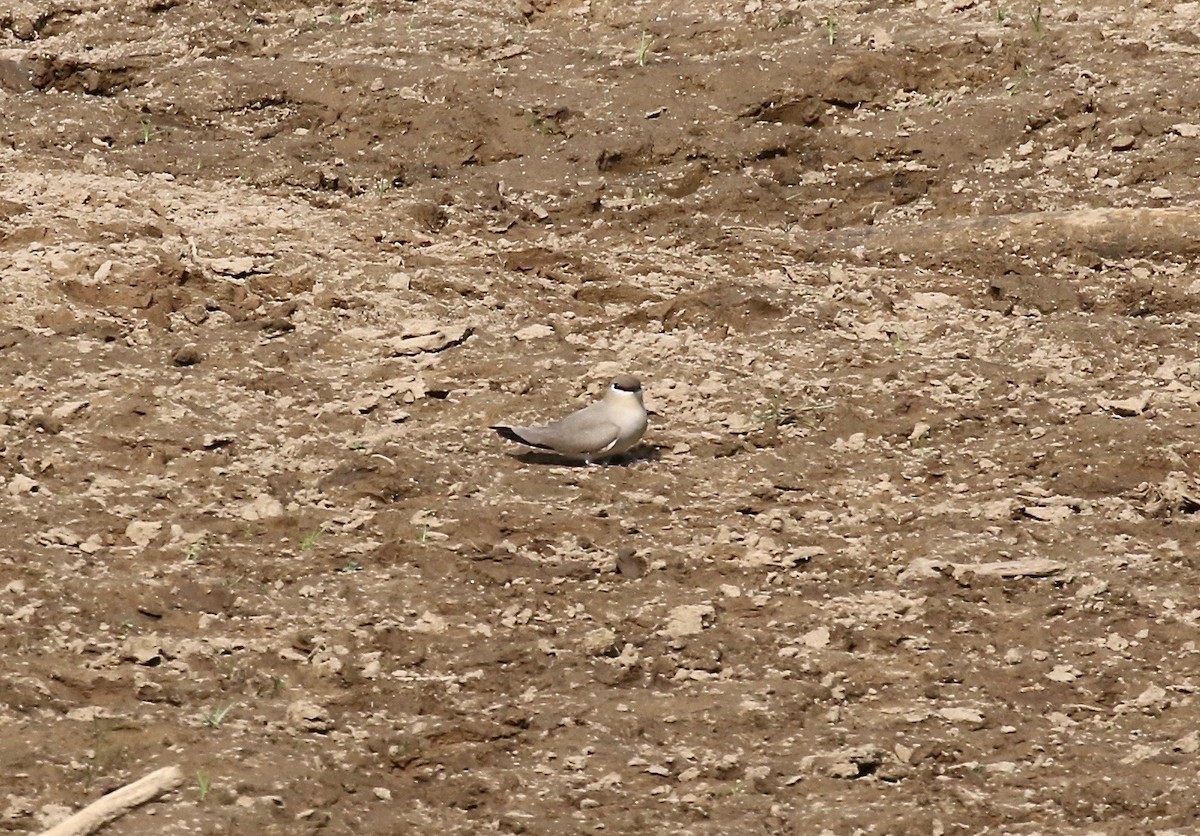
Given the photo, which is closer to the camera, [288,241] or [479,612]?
[479,612]

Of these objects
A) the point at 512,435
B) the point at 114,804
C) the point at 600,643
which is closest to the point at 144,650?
the point at 114,804

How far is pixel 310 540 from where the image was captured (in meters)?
5.61

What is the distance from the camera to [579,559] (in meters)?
5.66

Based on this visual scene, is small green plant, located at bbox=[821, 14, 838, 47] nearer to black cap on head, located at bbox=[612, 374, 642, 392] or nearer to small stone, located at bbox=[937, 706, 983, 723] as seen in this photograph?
black cap on head, located at bbox=[612, 374, 642, 392]

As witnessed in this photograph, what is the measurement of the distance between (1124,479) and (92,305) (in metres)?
4.09

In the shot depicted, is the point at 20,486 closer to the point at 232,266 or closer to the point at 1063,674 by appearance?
the point at 232,266

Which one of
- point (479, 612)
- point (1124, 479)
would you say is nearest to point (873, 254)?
point (1124, 479)

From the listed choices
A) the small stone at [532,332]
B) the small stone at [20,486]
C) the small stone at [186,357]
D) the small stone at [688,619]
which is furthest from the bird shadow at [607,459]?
the small stone at [20,486]

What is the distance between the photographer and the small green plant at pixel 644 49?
9051 mm

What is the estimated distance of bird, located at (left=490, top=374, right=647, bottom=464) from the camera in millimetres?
6086

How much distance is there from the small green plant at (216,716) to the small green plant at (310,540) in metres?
0.91

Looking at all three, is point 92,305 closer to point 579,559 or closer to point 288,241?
point 288,241

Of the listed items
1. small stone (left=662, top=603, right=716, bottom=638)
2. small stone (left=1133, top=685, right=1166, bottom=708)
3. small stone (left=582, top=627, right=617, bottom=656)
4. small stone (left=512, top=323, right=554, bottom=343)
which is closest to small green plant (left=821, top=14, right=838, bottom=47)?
small stone (left=512, top=323, right=554, bottom=343)

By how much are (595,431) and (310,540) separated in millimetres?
1098
